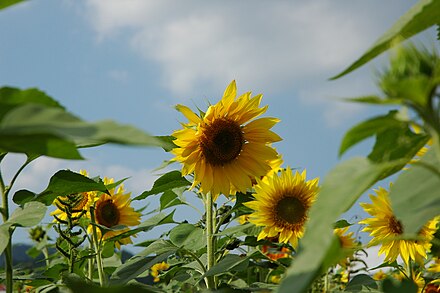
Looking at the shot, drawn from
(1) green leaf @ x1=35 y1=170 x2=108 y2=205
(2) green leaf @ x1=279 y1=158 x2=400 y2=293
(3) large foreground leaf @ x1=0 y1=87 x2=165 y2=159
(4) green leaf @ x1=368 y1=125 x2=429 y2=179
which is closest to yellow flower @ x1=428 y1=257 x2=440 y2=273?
(1) green leaf @ x1=35 y1=170 x2=108 y2=205

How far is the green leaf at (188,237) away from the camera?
1.63m

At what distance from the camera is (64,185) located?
1.15m

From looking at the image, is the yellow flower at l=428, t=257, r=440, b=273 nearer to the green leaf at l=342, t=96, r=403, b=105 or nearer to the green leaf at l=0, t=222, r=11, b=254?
the green leaf at l=0, t=222, r=11, b=254

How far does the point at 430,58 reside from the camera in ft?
1.84

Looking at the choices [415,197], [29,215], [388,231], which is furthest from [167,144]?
[388,231]

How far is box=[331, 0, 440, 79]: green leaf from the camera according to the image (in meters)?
0.60

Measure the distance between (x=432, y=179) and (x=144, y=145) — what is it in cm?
34

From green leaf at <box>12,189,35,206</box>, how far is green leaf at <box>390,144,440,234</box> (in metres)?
0.75

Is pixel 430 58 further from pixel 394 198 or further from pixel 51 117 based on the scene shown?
pixel 51 117

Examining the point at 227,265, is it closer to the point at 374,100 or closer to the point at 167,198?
the point at 167,198

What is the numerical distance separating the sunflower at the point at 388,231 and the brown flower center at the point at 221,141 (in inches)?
15.9

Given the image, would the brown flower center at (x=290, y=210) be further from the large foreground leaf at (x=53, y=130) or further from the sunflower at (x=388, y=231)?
the large foreground leaf at (x=53, y=130)

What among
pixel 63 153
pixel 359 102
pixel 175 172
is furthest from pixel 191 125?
pixel 359 102

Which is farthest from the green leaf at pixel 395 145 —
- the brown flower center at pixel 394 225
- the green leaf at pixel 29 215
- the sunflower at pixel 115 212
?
the sunflower at pixel 115 212
